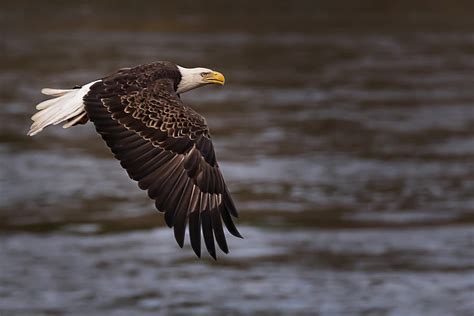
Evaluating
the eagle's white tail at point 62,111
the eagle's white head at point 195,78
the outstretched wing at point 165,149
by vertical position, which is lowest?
the outstretched wing at point 165,149

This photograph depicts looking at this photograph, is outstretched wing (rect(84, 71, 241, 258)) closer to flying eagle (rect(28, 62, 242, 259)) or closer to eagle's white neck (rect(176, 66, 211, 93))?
flying eagle (rect(28, 62, 242, 259))

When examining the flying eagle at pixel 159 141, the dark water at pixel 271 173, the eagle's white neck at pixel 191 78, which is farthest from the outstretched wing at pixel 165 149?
the dark water at pixel 271 173

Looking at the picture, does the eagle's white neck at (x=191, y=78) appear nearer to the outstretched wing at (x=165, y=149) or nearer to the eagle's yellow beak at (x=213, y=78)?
the eagle's yellow beak at (x=213, y=78)

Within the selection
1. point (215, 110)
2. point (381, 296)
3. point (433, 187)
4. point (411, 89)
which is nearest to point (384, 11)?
point (411, 89)

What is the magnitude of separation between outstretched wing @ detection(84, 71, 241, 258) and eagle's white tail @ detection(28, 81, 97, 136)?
7 cm

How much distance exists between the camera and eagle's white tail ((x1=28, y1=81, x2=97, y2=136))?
25.9 ft

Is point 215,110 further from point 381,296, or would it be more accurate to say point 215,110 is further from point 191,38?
point 381,296

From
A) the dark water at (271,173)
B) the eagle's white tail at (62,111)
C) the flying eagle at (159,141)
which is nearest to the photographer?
the flying eagle at (159,141)

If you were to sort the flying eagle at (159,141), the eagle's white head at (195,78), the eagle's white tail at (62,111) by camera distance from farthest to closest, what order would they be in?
the eagle's white head at (195,78) < the eagle's white tail at (62,111) < the flying eagle at (159,141)

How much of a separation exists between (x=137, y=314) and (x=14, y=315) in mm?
1145

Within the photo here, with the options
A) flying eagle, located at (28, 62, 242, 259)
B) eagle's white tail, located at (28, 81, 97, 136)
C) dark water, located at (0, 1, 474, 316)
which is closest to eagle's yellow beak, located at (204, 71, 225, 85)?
flying eagle, located at (28, 62, 242, 259)

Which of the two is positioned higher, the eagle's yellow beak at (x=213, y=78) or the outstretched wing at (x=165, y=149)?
the eagle's yellow beak at (x=213, y=78)

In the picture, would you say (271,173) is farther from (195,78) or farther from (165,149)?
(165,149)

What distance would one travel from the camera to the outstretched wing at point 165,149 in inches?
301
